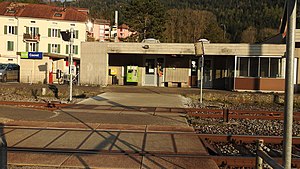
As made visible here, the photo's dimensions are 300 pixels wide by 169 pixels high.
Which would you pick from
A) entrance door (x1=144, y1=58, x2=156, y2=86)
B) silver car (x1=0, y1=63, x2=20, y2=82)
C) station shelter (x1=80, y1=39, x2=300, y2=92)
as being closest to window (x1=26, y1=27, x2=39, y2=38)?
silver car (x1=0, y1=63, x2=20, y2=82)

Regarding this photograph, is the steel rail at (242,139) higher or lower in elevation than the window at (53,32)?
lower

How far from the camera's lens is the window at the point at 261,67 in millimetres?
24609

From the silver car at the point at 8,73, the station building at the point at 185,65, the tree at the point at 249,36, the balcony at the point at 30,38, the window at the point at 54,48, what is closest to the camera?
the station building at the point at 185,65

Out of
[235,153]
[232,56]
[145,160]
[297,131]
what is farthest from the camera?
[232,56]

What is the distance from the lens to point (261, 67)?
81.2 feet

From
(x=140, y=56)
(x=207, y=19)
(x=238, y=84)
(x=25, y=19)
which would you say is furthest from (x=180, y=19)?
(x=238, y=84)

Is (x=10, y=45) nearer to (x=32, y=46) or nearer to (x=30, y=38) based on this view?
(x=32, y=46)

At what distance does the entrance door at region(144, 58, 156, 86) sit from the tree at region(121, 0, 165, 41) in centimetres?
2889

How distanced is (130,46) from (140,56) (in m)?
2.78

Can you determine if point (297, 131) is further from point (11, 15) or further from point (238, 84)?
point (11, 15)

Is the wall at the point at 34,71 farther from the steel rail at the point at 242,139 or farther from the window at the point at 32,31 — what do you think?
the window at the point at 32,31

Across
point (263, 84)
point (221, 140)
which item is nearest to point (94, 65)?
point (263, 84)

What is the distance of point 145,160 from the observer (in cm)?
665

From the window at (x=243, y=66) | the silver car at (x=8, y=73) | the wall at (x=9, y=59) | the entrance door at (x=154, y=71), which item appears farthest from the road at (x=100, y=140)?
the wall at (x=9, y=59)
